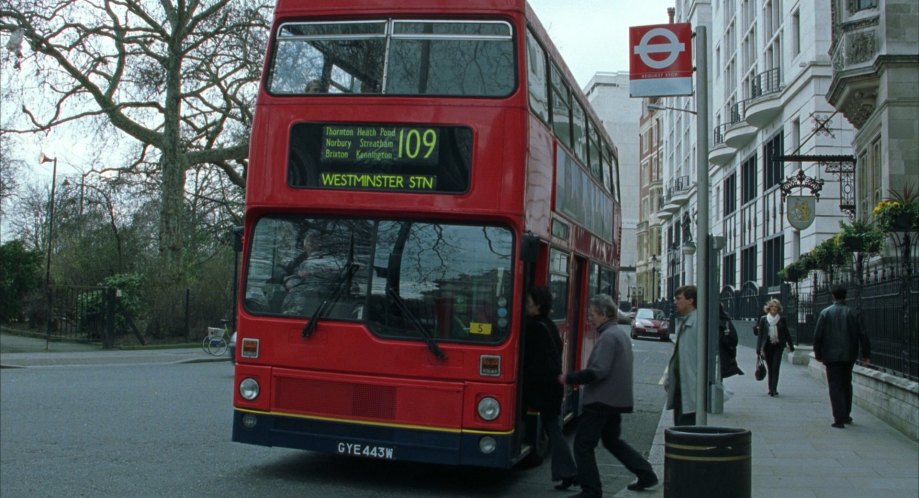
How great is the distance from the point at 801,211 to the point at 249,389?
77.6 feet

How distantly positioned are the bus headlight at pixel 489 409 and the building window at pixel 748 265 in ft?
123

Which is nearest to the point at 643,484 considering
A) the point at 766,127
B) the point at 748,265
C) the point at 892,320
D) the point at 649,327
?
the point at 892,320

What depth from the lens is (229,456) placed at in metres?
10.1

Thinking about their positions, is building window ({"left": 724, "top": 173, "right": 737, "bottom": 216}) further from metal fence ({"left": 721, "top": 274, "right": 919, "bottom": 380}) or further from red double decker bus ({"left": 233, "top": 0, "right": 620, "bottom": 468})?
red double decker bus ({"left": 233, "top": 0, "right": 620, "bottom": 468})

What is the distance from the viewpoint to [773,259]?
3975 centimetres

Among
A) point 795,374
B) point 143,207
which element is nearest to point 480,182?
point 795,374

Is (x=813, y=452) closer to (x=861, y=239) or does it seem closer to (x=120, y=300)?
(x=861, y=239)

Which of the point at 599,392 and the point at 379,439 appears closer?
the point at 599,392

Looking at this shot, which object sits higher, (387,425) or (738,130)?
(738,130)

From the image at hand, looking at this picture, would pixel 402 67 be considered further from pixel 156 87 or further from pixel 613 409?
pixel 156 87

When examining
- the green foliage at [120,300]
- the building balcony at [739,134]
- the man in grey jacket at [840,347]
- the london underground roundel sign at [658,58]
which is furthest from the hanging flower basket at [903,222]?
the building balcony at [739,134]

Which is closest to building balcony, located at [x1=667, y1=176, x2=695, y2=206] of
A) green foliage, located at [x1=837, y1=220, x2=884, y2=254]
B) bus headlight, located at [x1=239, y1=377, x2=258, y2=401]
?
green foliage, located at [x1=837, y1=220, x2=884, y2=254]

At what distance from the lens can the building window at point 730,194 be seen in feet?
164

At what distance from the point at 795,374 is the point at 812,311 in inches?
160
